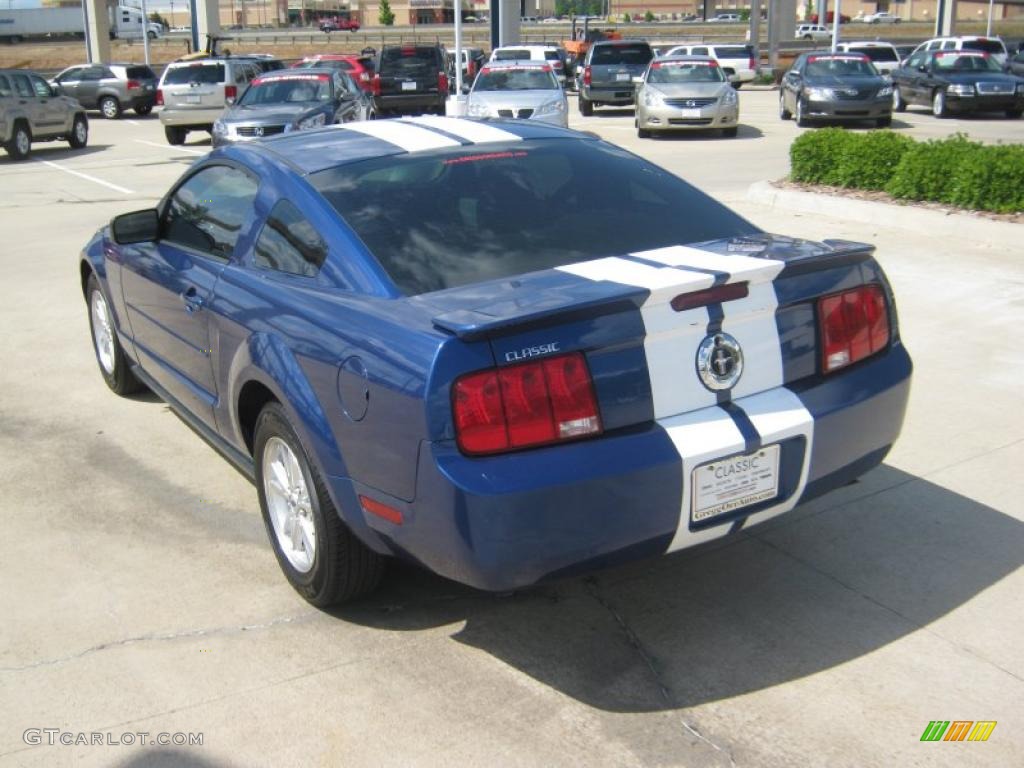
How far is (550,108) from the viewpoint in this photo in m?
20.4

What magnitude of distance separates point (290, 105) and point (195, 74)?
21.4 ft

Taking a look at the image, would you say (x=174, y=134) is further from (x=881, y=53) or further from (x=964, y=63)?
(x=881, y=53)

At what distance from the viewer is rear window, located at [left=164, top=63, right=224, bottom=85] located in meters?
24.0

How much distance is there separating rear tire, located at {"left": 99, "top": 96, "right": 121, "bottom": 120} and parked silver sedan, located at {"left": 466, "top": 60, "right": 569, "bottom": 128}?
16433 mm

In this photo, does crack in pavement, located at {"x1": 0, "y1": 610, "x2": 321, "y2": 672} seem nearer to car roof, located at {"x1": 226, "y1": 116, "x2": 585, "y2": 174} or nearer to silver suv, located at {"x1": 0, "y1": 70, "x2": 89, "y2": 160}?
car roof, located at {"x1": 226, "y1": 116, "x2": 585, "y2": 174}

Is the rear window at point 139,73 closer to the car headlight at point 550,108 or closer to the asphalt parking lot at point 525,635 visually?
the car headlight at point 550,108

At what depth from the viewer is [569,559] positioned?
334 cm

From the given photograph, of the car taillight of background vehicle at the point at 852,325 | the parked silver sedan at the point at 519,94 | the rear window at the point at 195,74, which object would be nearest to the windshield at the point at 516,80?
the parked silver sedan at the point at 519,94

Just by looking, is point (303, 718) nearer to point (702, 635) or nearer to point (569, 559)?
point (569, 559)

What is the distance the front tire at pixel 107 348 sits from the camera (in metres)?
6.59

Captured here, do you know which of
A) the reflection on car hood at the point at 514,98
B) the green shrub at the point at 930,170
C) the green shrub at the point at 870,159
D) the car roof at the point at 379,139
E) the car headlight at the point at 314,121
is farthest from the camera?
the reflection on car hood at the point at 514,98

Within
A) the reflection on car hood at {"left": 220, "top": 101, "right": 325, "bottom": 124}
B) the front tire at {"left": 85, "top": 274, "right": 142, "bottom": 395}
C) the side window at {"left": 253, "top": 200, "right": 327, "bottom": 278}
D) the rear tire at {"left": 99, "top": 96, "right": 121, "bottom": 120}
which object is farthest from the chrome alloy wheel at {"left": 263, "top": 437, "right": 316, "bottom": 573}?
the rear tire at {"left": 99, "top": 96, "right": 121, "bottom": 120}

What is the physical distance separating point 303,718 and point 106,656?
2.84 ft

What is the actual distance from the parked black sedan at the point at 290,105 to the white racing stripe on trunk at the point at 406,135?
13.4 m
